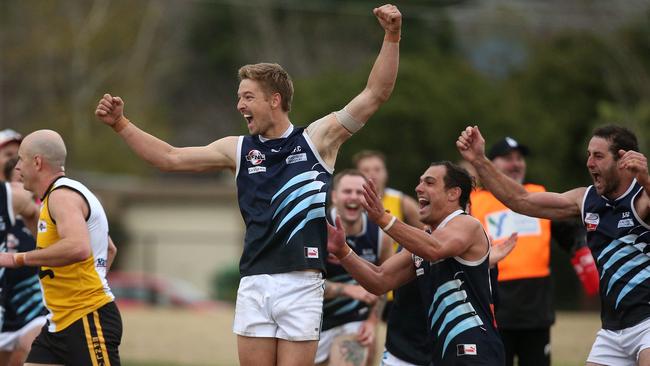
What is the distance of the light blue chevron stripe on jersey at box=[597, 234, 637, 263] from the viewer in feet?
24.0

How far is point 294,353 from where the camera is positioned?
666 centimetres

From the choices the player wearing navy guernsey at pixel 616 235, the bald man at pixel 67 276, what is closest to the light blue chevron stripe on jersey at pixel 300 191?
the player wearing navy guernsey at pixel 616 235

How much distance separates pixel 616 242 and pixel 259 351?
2.61 metres

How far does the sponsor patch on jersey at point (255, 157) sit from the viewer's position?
6.89 metres

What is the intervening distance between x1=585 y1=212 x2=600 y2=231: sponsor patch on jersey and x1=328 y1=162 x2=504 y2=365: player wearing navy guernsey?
2.60 feet

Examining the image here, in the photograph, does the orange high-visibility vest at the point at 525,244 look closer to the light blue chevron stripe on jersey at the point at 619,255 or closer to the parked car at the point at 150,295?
the light blue chevron stripe on jersey at the point at 619,255

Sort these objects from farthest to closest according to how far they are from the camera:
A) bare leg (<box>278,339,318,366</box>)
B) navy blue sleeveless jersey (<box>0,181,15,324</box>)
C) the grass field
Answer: the grass field → navy blue sleeveless jersey (<box>0,181,15,324</box>) → bare leg (<box>278,339,318,366</box>)

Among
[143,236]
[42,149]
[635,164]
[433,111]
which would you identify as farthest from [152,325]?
[143,236]

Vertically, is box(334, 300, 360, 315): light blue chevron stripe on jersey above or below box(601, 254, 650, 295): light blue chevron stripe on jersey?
below

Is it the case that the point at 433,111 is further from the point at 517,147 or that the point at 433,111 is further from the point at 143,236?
the point at 517,147

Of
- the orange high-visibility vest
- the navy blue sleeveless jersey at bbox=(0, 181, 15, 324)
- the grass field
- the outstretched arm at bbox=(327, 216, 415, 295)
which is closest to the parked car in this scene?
the grass field

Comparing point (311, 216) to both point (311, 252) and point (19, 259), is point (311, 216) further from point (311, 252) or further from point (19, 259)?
point (19, 259)

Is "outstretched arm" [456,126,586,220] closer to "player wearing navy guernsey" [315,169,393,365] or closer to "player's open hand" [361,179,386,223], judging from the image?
"player's open hand" [361,179,386,223]

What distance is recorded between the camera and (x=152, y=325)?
842 inches
